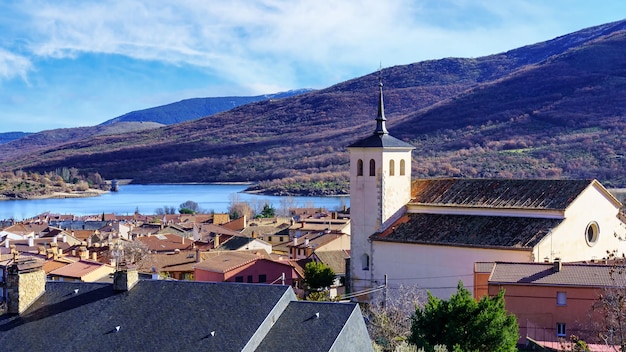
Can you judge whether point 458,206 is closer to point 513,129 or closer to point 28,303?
point 28,303

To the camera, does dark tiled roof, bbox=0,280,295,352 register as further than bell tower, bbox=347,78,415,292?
No

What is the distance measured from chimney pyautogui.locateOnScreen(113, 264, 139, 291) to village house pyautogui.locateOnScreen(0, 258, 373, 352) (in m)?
0.02

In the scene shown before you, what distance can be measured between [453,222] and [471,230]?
1.34 meters

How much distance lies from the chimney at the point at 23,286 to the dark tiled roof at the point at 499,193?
21123 millimetres

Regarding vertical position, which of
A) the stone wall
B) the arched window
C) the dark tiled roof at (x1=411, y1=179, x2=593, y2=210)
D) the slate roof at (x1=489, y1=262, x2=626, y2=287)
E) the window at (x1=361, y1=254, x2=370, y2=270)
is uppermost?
the arched window

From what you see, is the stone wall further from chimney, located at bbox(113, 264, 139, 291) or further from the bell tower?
the bell tower

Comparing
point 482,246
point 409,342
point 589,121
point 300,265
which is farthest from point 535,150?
point 409,342

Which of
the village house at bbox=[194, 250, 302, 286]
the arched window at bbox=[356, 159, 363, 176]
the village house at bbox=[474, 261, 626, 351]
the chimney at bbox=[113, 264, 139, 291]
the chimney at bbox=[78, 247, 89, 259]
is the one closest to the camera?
the chimney at bbox=[113, 264, 139, 291]

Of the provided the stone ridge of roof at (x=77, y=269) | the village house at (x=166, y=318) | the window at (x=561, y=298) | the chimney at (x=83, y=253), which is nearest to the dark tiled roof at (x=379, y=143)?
the stone ridge of roof at (x=77, y=269)

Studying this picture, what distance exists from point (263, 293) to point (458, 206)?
20.6 m

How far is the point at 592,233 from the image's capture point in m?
36.0

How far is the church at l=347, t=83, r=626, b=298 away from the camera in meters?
34.7

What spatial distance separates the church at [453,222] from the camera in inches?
1364

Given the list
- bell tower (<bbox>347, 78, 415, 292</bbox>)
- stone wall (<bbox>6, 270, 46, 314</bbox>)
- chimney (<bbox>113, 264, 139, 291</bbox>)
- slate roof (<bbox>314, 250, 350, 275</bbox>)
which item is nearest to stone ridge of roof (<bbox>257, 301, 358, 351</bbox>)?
chimney (<bbox>113, 264, 139, 291</bbox>)
